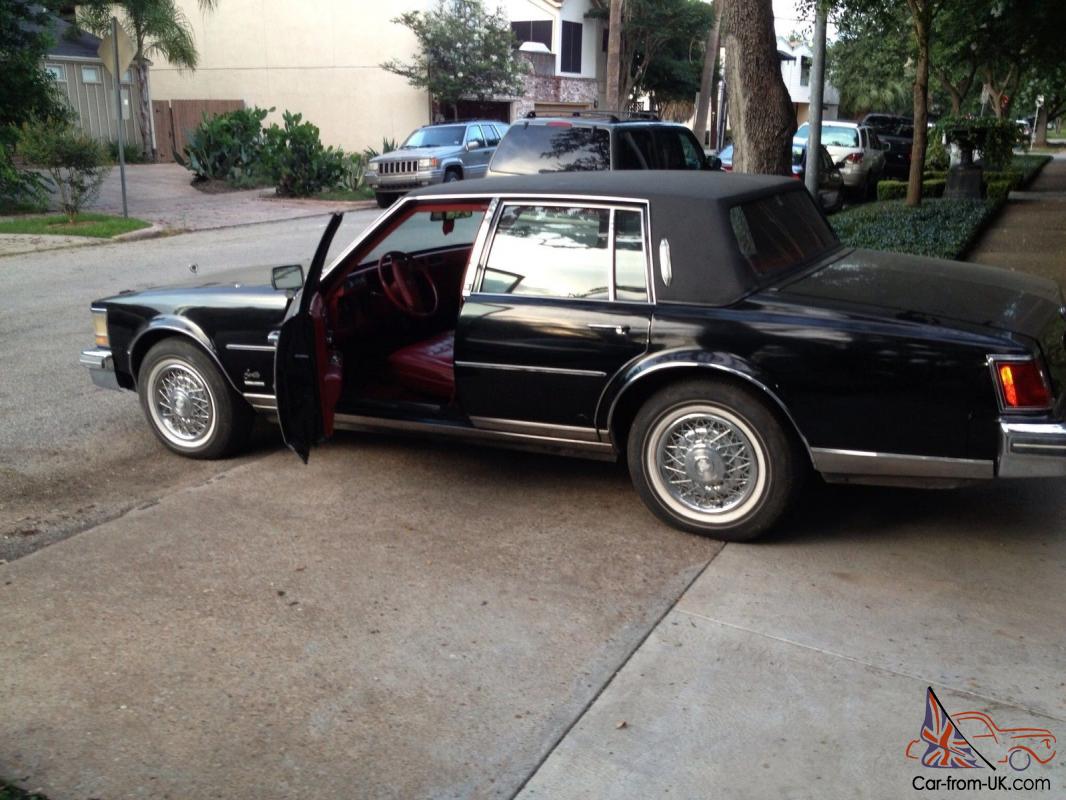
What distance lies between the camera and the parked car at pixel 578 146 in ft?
38.6

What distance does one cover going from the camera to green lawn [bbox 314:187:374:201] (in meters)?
25.9

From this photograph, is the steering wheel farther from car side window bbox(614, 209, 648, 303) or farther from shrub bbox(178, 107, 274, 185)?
shrub bbox(178, 107, 274, 185)

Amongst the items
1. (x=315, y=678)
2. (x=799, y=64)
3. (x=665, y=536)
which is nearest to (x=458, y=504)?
(x=665, y=536)

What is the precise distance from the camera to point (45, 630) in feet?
13.8

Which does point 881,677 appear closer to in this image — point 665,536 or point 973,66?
point 665,536

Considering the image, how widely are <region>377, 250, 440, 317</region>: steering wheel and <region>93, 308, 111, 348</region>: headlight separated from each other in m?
1.56

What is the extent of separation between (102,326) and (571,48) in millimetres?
39105

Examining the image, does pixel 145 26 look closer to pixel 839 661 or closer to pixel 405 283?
pixel 405 283

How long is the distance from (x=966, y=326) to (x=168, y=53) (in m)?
29.6

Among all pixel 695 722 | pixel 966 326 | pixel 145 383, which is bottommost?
pixel 695 722

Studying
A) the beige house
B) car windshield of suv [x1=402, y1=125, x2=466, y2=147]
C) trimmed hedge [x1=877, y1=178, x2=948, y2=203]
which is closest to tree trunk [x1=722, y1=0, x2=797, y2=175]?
trimmed hedge [x1=877, y1=178, x2=948, y2=203]

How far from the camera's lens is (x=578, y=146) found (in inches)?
468

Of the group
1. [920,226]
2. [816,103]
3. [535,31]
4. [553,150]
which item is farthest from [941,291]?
[535,31]

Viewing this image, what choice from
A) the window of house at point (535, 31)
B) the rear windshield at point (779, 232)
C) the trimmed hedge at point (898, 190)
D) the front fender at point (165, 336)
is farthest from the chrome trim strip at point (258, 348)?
the window of house at point (535, 31)
